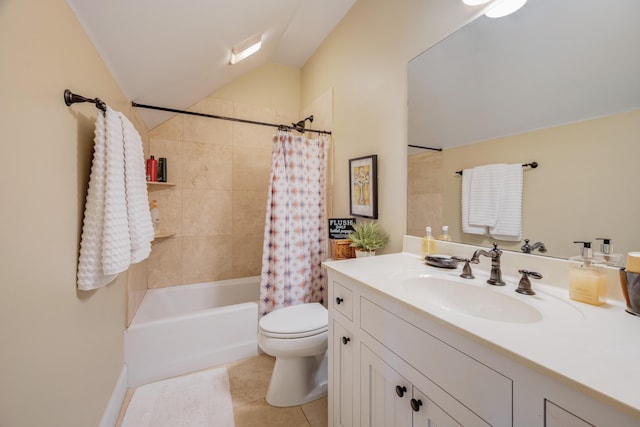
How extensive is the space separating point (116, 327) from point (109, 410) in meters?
0.40

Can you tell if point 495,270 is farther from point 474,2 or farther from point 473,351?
point 474,2

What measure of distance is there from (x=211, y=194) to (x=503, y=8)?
2.47m

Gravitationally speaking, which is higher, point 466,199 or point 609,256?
point 466,199

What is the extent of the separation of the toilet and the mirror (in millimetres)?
968

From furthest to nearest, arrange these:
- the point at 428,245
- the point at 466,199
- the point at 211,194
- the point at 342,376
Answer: the point at 211,194 < the point at 428,245 < the point at 466,199 < the point at 342,376

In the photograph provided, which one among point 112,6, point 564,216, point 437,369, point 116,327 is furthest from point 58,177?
point 564,216

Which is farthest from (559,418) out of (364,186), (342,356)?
(364,186)

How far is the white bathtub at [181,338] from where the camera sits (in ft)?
5.48

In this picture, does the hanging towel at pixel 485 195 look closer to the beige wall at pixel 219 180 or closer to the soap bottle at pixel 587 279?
the soap bottle at pixel 587 279

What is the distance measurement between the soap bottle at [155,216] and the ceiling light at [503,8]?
104 inches

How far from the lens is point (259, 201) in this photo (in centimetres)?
275

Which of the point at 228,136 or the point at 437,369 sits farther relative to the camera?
the point at 228,136

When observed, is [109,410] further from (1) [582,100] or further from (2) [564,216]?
(1) [582,100]

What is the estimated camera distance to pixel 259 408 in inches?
58.5
